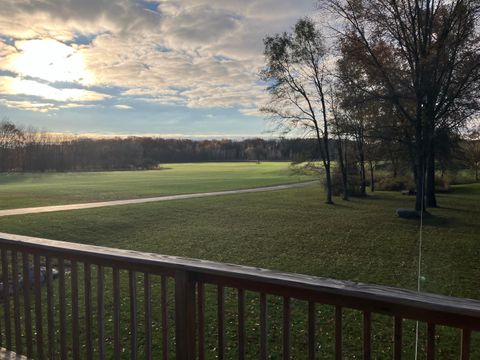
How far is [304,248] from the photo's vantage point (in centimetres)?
1192

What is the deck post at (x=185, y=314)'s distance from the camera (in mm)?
2400

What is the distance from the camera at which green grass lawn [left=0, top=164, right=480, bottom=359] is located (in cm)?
593

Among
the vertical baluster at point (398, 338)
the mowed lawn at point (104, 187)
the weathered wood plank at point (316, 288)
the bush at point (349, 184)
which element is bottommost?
the mowed lawn at point (104, 187)

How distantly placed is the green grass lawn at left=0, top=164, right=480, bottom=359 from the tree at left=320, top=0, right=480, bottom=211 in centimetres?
462

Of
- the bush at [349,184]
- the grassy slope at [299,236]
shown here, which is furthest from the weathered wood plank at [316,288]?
the bush at [349,184]

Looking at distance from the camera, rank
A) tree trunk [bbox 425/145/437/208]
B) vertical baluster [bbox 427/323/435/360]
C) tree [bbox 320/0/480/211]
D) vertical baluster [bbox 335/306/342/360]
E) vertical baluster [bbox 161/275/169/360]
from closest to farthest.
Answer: vertical baluster [bbox 427/323/435/360] → vertical baluster [bbox 335/306/342/360] → vertical baluster [bbox 161/275/169/360] → tree [bbox 320/0/480/211] → tree trunk [bbox 425/145/437/208]

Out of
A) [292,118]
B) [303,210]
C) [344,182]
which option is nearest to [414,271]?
[303,210]

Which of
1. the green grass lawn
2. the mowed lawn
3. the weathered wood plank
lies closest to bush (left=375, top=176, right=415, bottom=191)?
the mowed lawn

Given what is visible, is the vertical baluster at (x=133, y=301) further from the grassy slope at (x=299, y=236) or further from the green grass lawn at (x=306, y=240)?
the grassy slope at (x=299, y=236)

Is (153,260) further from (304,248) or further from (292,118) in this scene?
(292,118)

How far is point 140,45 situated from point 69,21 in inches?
222

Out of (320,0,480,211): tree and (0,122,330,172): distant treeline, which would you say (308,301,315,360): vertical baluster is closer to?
(320,0,480,211): tree

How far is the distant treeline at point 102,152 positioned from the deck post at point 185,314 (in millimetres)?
54153

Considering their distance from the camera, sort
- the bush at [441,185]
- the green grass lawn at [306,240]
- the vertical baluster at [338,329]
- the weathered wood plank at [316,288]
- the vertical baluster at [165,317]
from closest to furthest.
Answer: the weathered wood plank at [316,288]
the vertical baluster at [338,329]
the vertical baluster at [165,317]
the green grass lawn at [306,240]
the bush at [441,185]
